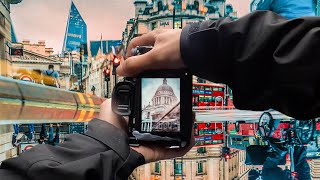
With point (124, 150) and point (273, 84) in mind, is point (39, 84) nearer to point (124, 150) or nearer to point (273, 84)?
point (124, 150)

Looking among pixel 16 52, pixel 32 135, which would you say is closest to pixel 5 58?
pixel 16 52

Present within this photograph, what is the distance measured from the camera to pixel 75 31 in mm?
2035

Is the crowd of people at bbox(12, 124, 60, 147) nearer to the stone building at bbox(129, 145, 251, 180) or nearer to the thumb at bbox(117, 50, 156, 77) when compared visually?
the stone building at bbox(129, 145, 251, 180)

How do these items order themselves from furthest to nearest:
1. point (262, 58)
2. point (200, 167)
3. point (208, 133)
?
1. point (200, 167)
2. point (208, 133)
3. point (262, 58)

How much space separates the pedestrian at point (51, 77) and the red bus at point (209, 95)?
2.09 feet

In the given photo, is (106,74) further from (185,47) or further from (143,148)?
(185,47)

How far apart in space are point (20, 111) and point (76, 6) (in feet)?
2.56

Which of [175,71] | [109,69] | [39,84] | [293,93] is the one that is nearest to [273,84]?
[293,93]

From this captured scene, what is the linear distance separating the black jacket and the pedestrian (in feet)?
4.45

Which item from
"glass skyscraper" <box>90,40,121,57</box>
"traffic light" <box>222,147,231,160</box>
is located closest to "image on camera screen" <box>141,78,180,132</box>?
"glass skyscraper" <box>90,40,121,57</box>

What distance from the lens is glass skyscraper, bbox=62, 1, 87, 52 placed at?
1.97 m

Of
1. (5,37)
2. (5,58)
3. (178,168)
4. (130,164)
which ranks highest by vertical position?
(5,37)

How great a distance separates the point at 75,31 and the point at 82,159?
1.75 metres

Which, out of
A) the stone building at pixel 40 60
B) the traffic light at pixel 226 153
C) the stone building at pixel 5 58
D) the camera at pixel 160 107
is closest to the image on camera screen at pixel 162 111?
the camera at pixel 160 107
